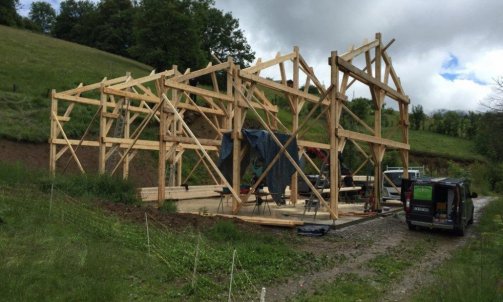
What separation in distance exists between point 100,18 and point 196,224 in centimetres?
6857

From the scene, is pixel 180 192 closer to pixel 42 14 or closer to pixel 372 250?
pixel 372 250

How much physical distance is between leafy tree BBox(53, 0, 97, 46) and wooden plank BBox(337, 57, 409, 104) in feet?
203

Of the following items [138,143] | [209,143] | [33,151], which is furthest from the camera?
[33,151]

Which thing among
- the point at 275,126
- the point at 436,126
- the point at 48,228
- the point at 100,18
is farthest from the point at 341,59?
the point at 100,18

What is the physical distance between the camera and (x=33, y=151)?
21.2m

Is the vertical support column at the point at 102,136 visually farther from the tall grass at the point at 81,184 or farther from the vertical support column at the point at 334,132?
the vertical support column at the point at 334,132

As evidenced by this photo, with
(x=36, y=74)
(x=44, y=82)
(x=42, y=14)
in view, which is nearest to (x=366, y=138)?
(x=44, y=82)

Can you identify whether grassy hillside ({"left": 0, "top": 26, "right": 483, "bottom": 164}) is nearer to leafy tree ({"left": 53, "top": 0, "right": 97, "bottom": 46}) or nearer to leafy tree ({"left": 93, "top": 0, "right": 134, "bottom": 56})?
leafy tree ({"left": 93, "top": 0, "right": 134, "bottom": 56})

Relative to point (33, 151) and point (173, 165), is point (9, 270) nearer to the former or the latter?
point (173, 165)

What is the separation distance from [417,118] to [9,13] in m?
55.9

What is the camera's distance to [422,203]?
12.4 metres

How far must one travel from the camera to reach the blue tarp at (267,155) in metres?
13.1

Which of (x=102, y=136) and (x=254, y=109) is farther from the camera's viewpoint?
(x=102, y=136)

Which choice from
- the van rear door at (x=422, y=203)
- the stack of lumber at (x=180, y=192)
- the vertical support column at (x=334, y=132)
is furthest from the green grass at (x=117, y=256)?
the stack of lumber at (x=180, y=192)
